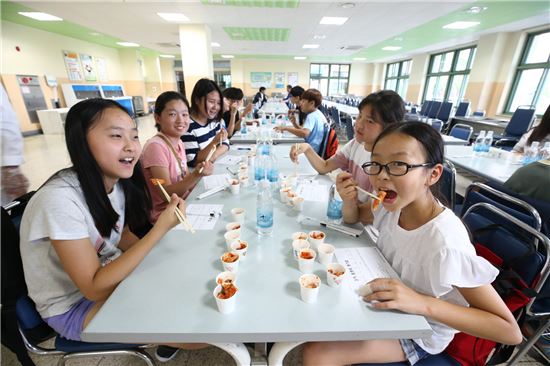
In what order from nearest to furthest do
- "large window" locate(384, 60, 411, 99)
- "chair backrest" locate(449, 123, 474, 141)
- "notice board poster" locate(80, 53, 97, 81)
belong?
1. "chair backrest" locate(449, 123, 474, 141)
2. "notice board poster" locate(80, 53, 97, 81)
3. "large window" locate(384, 60, 411, 99)

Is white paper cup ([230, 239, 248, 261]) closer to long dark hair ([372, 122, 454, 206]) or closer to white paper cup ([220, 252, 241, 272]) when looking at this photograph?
white paper cup ([220, 252, 241, 272])

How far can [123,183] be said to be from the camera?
4.37 ft

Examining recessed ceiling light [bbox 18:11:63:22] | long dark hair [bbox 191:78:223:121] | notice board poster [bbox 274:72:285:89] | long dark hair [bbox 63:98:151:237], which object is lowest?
long dark hair [bbox 63:98:151:237]

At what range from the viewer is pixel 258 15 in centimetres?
576

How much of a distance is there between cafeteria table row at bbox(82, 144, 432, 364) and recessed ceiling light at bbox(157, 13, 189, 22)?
659 cm

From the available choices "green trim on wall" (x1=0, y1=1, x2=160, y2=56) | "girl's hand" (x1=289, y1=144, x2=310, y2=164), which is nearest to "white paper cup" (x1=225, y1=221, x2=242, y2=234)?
"girl's hand" (x1=289, y1=144, x2=310, y2=164)

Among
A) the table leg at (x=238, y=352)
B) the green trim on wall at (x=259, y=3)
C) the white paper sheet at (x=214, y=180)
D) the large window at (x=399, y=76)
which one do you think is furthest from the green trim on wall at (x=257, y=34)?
the large window at (x=399, y=76)

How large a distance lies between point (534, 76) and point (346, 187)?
9.47 meters

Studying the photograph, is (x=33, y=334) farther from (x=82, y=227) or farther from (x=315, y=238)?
(x=315, y=238)

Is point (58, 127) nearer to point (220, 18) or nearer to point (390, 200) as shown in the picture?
point (220, 18)

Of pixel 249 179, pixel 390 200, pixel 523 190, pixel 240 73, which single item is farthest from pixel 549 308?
pixel 240 73

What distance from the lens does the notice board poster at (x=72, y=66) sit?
357 inches

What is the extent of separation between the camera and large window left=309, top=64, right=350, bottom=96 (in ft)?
55.8

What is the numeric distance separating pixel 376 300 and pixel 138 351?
0.94 meters
